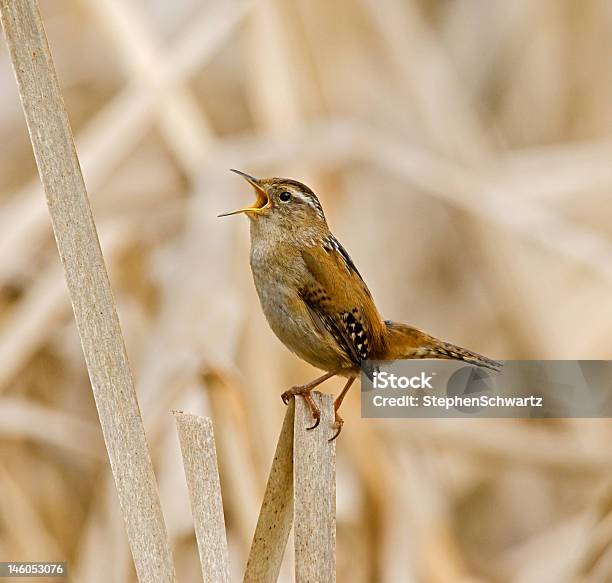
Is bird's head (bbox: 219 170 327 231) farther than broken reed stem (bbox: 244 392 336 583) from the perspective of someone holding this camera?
Yes

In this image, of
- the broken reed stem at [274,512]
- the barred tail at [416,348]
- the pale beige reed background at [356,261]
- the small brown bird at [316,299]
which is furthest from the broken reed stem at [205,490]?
the pale beige reed background at [356,261]

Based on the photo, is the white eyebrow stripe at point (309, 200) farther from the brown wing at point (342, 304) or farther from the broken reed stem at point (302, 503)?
the broken reed stem at point (302, 503)

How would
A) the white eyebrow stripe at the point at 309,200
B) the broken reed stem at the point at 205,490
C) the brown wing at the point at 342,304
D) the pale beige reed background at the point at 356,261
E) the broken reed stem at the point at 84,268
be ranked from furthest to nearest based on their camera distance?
the pale beige reed background at the point at 356,261 → the white eyebrow stripe at the point at 309,200 → the brown wing at the point at 342,304 → the broken reed stem at the point at 205,490 → the broken reed stem at the point at 84,268

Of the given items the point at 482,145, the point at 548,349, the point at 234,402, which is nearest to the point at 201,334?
the point at 234,402

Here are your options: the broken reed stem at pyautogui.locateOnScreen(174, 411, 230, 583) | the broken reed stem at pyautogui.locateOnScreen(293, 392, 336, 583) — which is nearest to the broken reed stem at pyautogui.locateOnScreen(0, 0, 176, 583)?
the broken reed stem at pyautogui.locateOnScreen(174, 411, 230, 583)

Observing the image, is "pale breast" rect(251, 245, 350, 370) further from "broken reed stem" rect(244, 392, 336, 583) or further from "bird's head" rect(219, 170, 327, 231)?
"broken reed stem" rect(244, 392, 336, 583)
